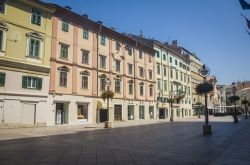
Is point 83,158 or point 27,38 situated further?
point 27,38

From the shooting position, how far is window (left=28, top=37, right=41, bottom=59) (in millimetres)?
27906

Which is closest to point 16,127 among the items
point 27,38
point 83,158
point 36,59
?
point 36,59

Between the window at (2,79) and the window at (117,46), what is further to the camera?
the window at (117,46)

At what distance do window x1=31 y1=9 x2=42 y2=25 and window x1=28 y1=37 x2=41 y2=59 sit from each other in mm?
2042

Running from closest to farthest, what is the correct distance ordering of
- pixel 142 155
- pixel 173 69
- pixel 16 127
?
pixel 142 155 < pixel 16 127 < pixel 173 69

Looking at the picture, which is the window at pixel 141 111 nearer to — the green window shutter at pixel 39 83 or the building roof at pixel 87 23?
the building roof at pixel 87 23

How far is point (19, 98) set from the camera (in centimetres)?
2619

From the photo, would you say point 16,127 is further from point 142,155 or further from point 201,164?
point 201,164

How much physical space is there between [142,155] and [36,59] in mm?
21442

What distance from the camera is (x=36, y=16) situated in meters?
29.0

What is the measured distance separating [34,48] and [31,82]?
382 centimetres

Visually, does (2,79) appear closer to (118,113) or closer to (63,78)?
(63,78)

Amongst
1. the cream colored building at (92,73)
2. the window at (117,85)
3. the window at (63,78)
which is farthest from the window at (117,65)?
the window at (63,78)

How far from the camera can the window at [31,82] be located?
1051 inches
